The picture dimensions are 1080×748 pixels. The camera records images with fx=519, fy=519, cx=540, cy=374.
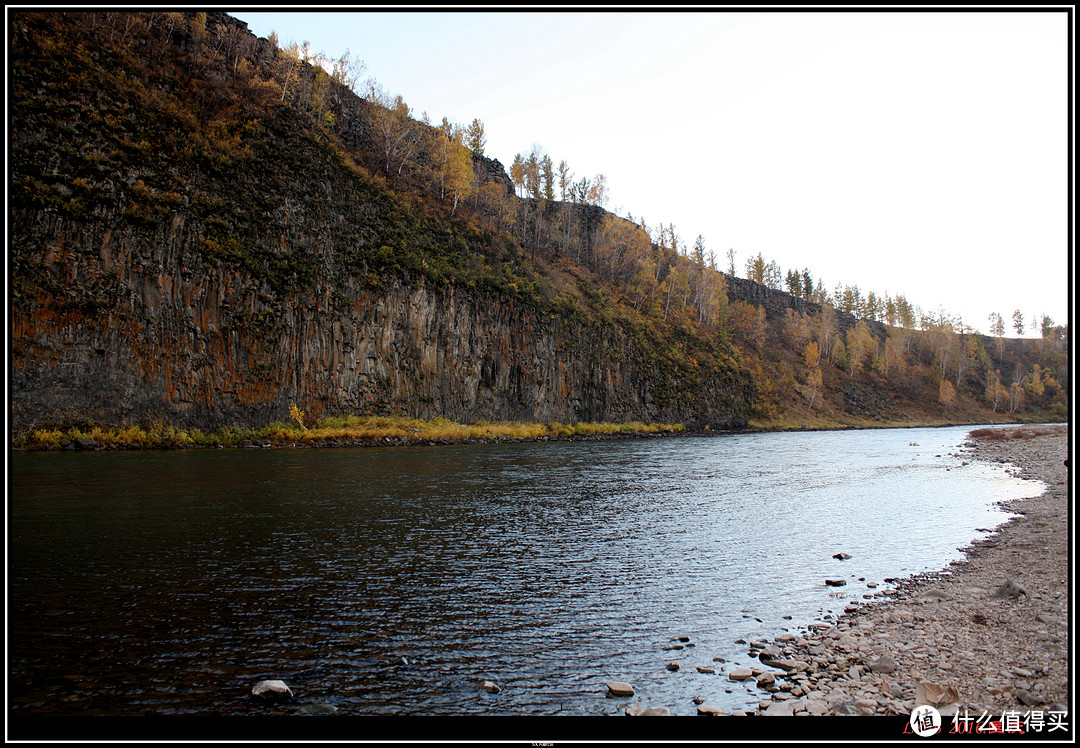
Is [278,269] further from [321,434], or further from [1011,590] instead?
[1011,590]

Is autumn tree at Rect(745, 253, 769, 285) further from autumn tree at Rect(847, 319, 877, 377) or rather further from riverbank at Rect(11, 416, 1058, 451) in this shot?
riverbank at Rect(11, 416, 1058, 451)

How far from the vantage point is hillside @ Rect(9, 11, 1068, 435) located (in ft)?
117

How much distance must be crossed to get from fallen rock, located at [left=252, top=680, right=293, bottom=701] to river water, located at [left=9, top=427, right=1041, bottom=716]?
0.15 meters

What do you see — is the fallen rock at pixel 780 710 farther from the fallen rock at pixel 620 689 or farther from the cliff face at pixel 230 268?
the cliff face at pixel 230 268

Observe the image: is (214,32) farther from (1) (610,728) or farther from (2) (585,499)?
(1) (610,728)

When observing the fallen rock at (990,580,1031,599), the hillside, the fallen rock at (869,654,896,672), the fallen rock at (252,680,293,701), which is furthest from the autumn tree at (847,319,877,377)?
the fallen rock at (252,680,293,701)

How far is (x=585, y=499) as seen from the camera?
21641 mm

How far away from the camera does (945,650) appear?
7676 millimetres

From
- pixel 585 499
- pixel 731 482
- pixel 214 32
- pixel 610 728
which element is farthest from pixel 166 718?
pixel 214 32

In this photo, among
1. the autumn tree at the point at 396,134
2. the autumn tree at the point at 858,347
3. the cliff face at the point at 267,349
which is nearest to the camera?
the cliff face at the point at 267,349

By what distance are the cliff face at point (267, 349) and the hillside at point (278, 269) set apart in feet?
0.50

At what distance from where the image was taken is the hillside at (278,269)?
3575cm

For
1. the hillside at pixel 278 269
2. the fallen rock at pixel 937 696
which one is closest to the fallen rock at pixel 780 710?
the fallen rock at pixel 937 696

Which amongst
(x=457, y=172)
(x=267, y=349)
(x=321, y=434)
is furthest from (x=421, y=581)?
(x=457, y=172)
